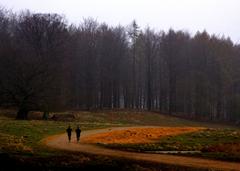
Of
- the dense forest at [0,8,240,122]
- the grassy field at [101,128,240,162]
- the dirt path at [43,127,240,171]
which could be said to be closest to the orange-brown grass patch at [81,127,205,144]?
the grassy field at [101,128,240,162]

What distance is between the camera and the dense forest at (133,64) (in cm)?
7038

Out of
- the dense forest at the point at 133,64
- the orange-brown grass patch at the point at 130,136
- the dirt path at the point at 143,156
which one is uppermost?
the dense forest at the point at 133,64

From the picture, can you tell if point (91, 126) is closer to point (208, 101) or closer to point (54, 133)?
point (54, 133)

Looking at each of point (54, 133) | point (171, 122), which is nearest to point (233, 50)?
point (171, 122)

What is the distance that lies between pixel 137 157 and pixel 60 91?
3609cm

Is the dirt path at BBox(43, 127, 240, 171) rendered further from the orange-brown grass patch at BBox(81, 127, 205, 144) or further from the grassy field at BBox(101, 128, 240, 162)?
the orange-brown grass patch at BBox(81, 127, 205, 144)

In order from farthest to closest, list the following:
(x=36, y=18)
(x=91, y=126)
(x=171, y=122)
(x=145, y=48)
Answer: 1. (x=145, y=48)
2. (x=171, y=122)
3. (x=36, y=18)
4. (x=91, y=126)

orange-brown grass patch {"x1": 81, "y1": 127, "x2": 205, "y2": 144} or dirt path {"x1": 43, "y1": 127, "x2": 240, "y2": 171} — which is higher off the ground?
orange-brown grass patch {"x1": 81, "y1": 127, "x2": 205, "y2": 144}

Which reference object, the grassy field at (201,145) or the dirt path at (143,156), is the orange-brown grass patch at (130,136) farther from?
the dirt path at (143,156)

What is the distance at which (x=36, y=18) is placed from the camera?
225 ft

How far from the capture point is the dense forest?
231 ft

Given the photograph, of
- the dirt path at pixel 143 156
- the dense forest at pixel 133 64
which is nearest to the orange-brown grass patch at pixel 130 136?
the dirt path at pixel 143 156

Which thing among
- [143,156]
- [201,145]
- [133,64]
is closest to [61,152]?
[143,156]

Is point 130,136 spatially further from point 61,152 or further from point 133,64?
point 133,64
